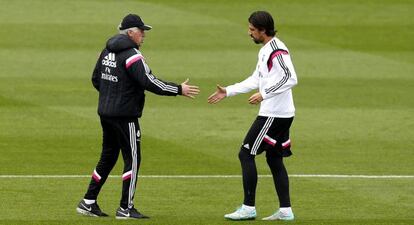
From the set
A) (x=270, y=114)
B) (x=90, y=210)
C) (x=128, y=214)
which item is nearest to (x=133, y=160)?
(x=128, y=214)

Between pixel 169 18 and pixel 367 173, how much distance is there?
1177 centimetres

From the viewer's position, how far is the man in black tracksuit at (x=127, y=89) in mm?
12906

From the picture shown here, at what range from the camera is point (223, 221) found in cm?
1289

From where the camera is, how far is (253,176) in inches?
512

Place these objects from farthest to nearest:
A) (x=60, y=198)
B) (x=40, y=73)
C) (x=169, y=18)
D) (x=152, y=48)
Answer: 1. (x=169, y=18)
2. (x=152, y=48)
3. (x=40, y=73)
4. (x=60, y=198)

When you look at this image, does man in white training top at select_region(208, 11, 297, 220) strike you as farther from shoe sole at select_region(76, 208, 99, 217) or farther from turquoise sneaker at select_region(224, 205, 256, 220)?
shoe sole at select_region(76, 208, 99, 217)

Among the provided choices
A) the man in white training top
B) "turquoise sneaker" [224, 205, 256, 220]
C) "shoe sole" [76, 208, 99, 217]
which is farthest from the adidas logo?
"turquoise sneaker" [224, 205, 256, 220]

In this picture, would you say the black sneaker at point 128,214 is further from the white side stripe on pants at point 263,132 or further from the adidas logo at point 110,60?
the adidas logo at point 110,60

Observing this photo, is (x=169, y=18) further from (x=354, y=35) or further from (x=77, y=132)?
(x=77, y=132)

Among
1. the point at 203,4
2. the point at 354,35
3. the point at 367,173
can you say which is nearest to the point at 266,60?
the point at 367,173

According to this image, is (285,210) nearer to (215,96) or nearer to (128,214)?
A: (215,96)

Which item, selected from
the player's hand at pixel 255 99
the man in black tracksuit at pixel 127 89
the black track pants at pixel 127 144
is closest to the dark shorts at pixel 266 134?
the player's hand at pixel 255 99

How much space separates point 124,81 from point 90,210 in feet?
4.99

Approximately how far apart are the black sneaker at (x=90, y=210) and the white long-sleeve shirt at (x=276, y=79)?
2.11m
